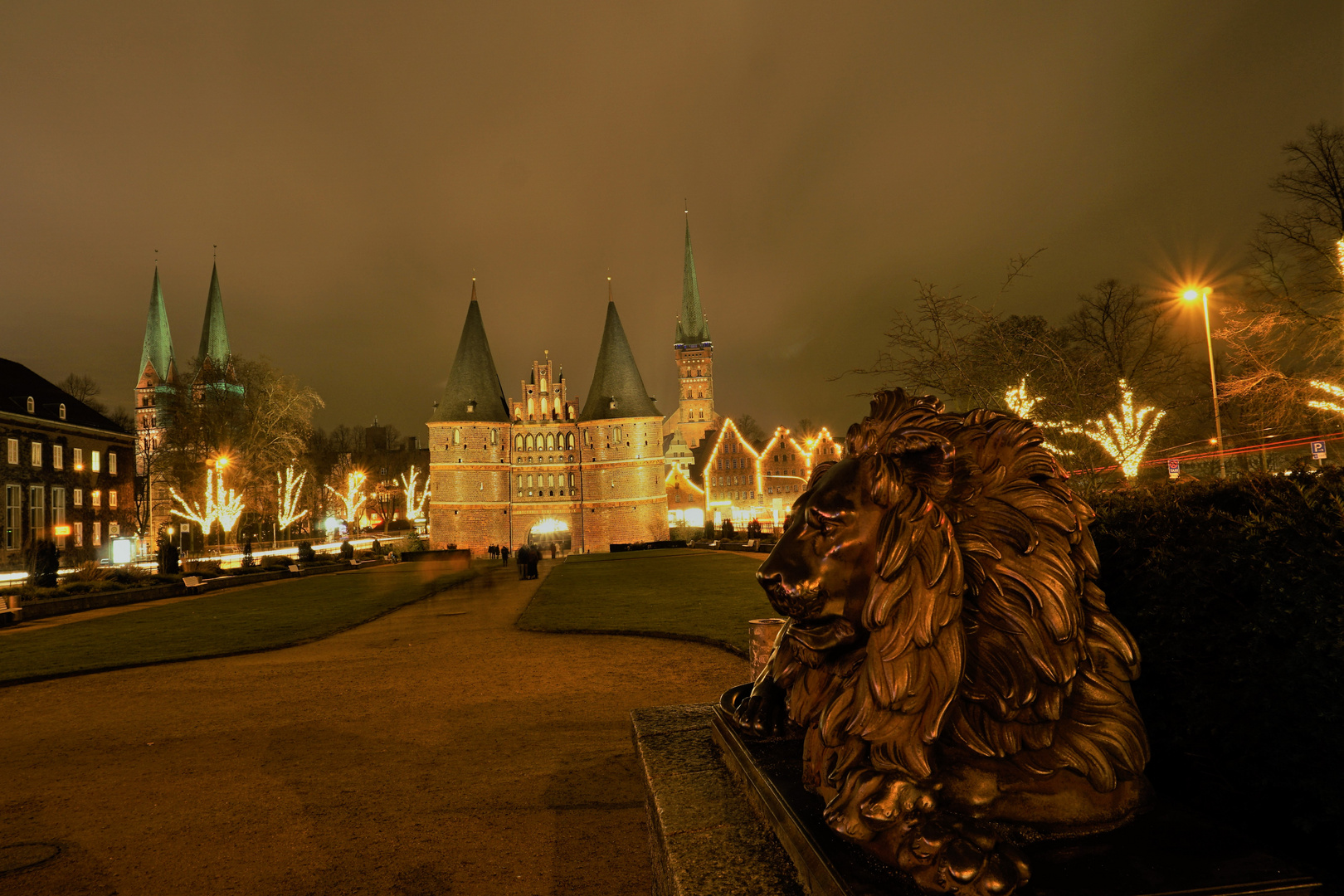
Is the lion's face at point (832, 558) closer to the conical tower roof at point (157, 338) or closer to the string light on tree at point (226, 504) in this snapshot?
the string light on tree at point (226, 504)

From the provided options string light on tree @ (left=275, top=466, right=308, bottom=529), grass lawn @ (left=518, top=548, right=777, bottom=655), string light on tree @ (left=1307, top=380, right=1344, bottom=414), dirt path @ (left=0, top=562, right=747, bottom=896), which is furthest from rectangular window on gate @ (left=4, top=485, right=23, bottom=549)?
string light on tree @ (left=1307, top=380, right=1344, bottom=414)

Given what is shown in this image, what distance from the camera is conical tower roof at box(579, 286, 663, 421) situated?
55.6 metres

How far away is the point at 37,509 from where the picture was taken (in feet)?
122

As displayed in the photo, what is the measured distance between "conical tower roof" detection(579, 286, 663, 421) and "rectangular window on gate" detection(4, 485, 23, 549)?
3388 centimetres

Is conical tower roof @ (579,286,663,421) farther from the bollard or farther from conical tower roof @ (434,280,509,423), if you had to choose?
the bollard

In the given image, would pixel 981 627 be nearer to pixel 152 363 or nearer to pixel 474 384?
pixel 474 384

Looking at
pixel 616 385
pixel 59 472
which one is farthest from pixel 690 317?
pixel 59 472

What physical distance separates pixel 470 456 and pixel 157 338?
33587mm

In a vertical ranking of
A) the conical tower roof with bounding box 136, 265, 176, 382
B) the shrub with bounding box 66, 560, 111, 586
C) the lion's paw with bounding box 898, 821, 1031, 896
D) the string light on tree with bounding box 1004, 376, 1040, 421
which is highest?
the conical tower roof with bounding box 136, 265, 176, 382

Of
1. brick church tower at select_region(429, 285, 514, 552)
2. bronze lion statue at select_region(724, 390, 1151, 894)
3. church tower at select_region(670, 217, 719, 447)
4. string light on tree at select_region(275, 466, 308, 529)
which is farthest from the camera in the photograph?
church tower at select_region(670, 217, 719, 447)

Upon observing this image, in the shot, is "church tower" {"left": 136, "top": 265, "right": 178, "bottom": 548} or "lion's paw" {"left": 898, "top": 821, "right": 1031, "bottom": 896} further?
"church tower" {"left": 136, "top": 265, "right": 178, "bottom": 548}

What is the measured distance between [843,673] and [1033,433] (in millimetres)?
597

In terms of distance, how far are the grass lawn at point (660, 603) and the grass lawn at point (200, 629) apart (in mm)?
3869

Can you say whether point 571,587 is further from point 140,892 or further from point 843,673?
point 843,673
